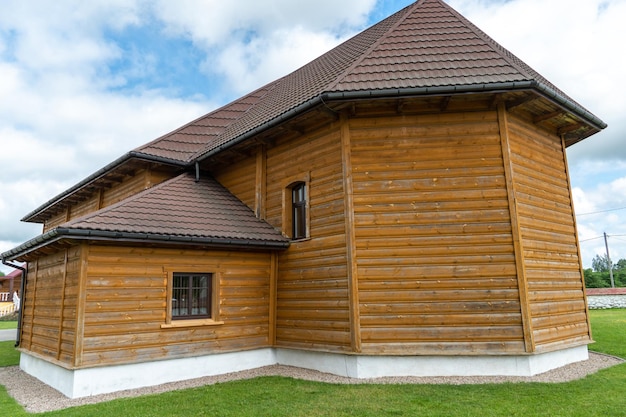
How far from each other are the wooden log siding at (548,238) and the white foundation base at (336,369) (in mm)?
637

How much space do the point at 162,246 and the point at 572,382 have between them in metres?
7.42

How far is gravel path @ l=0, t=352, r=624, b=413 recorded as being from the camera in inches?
269

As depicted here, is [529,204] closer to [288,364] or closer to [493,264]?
[493,264]

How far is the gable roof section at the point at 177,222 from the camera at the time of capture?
7.39 m

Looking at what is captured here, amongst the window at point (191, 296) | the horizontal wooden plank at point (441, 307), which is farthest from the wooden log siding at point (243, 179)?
the horizontal wooden plank at point (441, 307)

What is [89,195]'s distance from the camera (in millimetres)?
14641

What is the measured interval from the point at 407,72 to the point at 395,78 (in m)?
0.36

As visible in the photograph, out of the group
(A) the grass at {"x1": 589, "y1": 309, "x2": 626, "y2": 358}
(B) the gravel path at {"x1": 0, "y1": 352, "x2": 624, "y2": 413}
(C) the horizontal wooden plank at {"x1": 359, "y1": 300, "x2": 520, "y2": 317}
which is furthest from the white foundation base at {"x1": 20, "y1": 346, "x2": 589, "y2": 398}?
(A) the grass at {"x1": 589, "y1": 309, "x2": 626, "y2": 358}

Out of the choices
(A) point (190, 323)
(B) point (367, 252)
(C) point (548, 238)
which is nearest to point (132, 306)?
(A) point (190, 323)

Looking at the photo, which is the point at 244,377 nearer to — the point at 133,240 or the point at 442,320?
the point at 133,240

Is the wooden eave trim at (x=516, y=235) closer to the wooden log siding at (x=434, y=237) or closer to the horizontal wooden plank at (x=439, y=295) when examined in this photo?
the wooden log siding at (x=434, y=237)

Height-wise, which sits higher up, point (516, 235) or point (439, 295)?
point (516, 235)

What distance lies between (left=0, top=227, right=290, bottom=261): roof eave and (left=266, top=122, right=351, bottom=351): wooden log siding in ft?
2.55

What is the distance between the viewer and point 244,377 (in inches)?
326
